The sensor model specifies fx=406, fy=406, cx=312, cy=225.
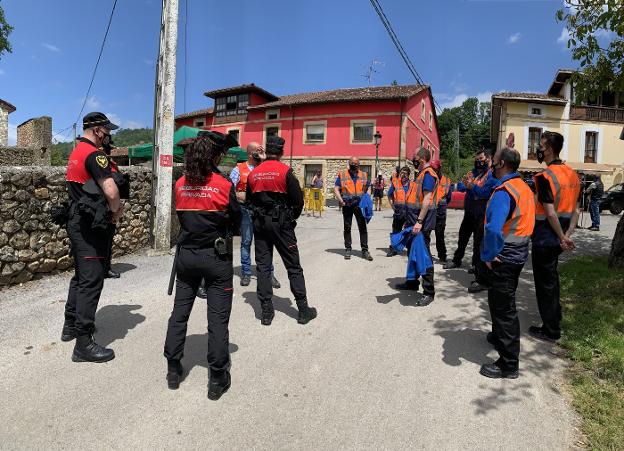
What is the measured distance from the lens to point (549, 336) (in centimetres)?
409

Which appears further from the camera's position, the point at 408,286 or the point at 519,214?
the point at 408,286

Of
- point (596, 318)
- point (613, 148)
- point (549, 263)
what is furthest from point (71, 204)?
point (613, 148)

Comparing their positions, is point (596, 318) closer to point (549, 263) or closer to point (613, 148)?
point (549, 263)

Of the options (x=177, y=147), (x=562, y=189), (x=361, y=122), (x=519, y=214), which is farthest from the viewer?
(x=361, y=122)

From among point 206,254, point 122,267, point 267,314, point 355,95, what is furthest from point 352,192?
point 355,95

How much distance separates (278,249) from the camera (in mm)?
4426

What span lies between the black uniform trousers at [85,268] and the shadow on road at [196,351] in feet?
2.77

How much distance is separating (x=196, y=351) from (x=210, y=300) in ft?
3.02

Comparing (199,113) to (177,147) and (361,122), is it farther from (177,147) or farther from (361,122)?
(177,147)

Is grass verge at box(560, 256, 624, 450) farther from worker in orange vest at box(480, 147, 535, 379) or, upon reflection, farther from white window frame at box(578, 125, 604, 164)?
white window frame at box(578, 125, 604, 164)

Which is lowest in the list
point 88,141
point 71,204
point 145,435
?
point 145,435

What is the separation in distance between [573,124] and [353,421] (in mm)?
34180

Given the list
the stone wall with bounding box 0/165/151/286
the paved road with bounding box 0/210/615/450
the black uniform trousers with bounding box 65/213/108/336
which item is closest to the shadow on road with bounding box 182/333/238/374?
the paved road with bounding box 0/210/615/450

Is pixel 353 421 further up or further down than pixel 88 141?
further down
